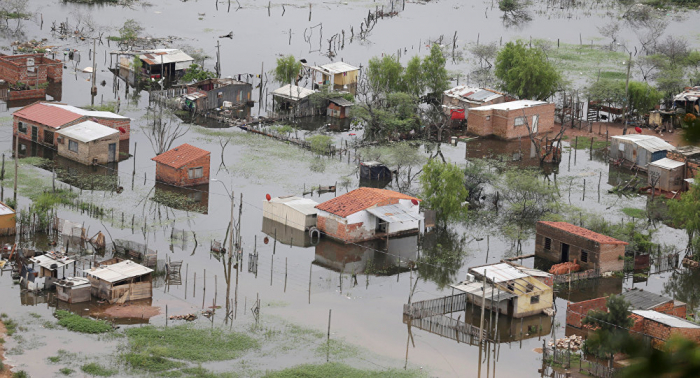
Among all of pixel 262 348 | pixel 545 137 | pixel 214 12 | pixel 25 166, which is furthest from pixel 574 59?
pixel 262 348

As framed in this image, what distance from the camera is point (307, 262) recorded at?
114ft

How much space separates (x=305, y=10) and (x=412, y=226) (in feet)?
174

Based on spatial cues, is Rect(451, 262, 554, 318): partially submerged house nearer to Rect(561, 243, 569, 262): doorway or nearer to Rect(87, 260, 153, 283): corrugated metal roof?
Rect(561, 243, 569, 262): doorway

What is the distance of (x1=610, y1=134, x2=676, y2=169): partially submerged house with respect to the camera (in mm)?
47500

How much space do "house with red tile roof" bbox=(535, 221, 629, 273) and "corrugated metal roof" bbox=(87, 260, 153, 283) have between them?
1455 centimetres

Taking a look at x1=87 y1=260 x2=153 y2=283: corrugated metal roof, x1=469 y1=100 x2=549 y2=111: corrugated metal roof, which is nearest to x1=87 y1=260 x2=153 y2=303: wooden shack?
x1=87 y1=260 x2=153 y2=283: corrugated metal roof

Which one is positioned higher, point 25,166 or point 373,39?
point 373,39

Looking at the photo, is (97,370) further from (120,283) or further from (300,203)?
(300,203)

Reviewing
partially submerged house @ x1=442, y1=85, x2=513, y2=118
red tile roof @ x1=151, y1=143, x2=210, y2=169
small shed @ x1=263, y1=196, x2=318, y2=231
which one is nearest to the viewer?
small shed @ x1=263, y1=196, x2=318, y2=231

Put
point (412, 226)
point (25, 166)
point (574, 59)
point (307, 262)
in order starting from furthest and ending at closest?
point (574, 59) < point (25, 166) < point (412, 226) < point (307, 262)

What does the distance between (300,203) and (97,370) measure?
14.6m

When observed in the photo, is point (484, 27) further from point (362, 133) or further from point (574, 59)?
point (362, 133)

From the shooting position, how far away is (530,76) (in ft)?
189

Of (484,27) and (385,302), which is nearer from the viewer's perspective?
(385,302)
